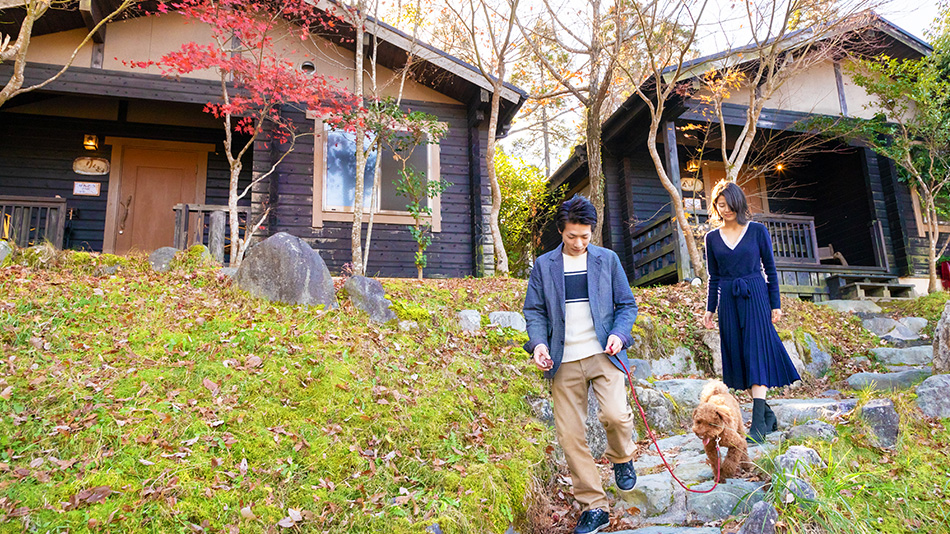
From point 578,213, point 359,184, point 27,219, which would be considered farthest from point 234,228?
point 578,213

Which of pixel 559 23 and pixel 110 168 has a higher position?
pixel 559 23

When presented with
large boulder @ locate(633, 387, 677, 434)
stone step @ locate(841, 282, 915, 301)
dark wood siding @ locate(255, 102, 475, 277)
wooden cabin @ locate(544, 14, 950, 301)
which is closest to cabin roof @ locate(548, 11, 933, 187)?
wooden cabin @ locate(544, 14, 950, 301)

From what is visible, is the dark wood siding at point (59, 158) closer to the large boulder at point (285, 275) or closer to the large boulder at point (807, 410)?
the large boulder at point (285, 275)

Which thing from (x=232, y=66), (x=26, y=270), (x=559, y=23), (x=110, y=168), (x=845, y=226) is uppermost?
(x=559, y=23)

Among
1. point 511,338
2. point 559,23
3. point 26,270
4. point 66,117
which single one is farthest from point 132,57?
point 511,338

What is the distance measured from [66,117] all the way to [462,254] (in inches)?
309

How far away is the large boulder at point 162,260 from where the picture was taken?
751 centimetres

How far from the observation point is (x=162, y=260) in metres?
7.59

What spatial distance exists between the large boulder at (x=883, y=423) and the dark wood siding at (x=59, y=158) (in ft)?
39.3

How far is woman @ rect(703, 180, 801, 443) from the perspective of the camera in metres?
3.96

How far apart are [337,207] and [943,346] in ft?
28.7

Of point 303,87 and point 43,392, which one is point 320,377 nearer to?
point 43,392

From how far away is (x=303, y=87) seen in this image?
31.3ft

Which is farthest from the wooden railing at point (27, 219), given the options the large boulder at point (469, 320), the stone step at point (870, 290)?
the stone step at point (870, 290)
